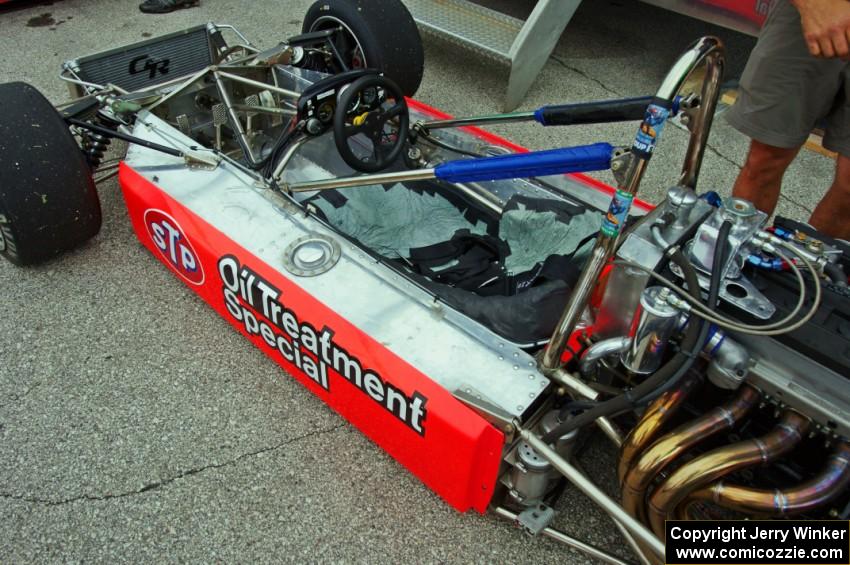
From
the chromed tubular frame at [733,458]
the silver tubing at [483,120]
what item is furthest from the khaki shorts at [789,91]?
the chromed tubular frame at [733,458]

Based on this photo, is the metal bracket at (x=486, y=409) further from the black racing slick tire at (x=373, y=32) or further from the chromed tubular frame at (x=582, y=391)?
the black racing slick tire at (x=373, y=32)

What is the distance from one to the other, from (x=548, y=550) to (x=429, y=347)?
68 cm

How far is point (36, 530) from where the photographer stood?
1.90 meters

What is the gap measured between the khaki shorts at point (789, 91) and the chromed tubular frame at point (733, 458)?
135 cm

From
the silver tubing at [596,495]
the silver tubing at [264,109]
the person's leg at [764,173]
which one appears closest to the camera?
the silver tubing at [596,495]

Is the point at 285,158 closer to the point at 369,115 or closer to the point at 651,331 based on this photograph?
the point at 369,115

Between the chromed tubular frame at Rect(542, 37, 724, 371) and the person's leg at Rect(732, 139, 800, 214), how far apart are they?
91 cm

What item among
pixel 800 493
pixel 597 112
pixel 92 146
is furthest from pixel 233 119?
pixel 800 493

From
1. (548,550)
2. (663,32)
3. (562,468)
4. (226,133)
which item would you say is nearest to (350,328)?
(562,468)

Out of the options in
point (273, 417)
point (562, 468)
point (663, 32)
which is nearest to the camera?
point (562, 468)

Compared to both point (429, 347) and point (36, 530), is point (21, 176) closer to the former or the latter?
point (36, 530)

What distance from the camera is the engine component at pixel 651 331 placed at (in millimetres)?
1432

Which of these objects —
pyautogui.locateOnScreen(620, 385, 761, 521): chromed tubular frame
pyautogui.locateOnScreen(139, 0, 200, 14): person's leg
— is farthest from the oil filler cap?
pyautogui.locateOnScreen(139, 0, 200, 14): person's leg

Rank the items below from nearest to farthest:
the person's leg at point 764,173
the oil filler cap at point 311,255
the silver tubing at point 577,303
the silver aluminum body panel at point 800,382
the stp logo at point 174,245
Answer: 1. the silver aluminum body panel at point 800,382
2. the silver tubing at point 577,303
3. the oil filler cap at point 311,255
4. the stp logo at point 174,245
5. the person's leg at point 764,173
